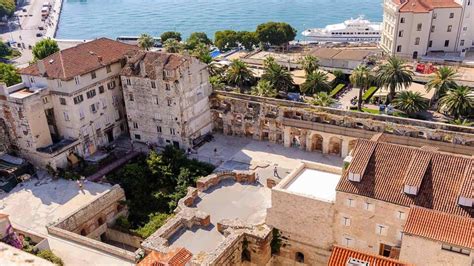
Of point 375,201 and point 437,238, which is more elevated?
point 375,201

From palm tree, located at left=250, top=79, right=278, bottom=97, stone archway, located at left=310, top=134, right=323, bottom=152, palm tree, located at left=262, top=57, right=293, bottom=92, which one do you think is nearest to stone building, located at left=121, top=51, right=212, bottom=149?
palm tree, located at left=250, top=79, right=278, bottom=97

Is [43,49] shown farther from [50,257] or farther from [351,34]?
[351,34]

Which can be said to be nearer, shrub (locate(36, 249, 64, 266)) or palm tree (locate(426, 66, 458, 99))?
shrub (locate(36, 249, 64, 266))

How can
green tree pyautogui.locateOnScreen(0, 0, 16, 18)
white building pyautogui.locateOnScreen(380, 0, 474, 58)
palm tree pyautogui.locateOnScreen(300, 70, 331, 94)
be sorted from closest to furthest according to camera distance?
1. palm tree pyautogui.locateOnScreen(300, 70, 331, 94)
2. white building pyautogui.locateOnScreen(380, 0, 474, 58)
3. green tree pyautogui.locateOnScreen(0, 0, 16, 18)

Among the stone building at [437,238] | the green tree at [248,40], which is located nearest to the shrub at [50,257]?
the stone building at [437,238]

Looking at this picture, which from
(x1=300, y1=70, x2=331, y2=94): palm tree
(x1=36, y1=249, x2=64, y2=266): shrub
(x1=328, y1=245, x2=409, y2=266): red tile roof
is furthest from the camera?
(x1=300, y1=70, x2=331, y2=94): palm tree

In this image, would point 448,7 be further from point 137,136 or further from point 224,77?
point 137,136

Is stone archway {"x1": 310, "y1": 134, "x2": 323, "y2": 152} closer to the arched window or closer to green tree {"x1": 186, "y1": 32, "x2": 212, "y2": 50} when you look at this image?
the arched window

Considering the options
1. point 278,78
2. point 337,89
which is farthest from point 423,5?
point 278,78
